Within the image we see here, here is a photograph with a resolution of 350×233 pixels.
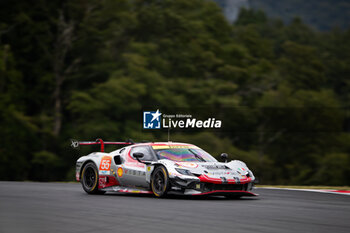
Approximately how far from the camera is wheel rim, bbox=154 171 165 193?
11.2 metres

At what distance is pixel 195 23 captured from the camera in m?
41.5

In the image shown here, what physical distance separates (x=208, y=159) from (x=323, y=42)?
55878 mm

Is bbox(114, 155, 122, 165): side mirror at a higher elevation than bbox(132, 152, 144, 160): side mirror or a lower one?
lower

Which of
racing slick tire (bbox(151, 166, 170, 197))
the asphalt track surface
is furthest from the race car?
the asphalt track surface

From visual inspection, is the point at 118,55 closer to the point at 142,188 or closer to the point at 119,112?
the point at 119,112

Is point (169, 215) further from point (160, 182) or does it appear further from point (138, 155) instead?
point (138, 155)

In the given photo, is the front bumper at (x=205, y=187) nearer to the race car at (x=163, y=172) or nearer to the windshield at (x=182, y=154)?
the race car at (x=163, y=172)

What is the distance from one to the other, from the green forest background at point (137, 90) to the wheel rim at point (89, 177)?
67.2ft

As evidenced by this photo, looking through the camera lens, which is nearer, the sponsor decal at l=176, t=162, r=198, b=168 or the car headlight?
the car headlight

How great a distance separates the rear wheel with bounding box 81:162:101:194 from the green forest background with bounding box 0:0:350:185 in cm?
2048

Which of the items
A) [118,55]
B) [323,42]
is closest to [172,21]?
[118,55]

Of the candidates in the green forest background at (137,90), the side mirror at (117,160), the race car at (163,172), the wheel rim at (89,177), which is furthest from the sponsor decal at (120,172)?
the green forest background at (137,90)

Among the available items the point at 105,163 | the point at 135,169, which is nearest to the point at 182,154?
the point at 135,169

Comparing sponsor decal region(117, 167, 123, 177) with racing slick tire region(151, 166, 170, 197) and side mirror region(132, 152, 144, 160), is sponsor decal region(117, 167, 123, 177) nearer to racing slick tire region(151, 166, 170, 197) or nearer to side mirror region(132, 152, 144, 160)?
side mirror region(132, 152, 144, 160)
